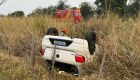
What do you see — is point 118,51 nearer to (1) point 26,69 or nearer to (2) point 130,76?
(2) point 130,76

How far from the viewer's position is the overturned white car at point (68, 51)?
27.1ft

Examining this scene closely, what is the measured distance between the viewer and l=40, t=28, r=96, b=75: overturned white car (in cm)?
825

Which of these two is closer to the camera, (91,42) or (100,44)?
(91,42)

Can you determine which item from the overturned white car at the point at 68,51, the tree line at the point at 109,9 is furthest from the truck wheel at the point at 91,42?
the tree line at the point at 109,9

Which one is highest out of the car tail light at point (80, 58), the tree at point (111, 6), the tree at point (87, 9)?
the tree at point (111, 6)

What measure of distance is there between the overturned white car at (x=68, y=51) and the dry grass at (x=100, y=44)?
0.21 metres

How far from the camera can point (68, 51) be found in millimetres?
8555

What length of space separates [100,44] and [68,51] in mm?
683

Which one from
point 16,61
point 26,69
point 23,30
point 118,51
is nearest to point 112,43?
point 118,51

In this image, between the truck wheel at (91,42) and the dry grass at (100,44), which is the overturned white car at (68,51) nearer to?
the truck wheel at (91,42)

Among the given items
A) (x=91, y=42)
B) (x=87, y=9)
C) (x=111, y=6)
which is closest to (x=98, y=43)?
(x=91, y=42)

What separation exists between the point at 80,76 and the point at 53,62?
2.62ft

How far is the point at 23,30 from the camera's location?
1288cm

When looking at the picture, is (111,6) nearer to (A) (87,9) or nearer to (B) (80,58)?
(B) (80,58)
